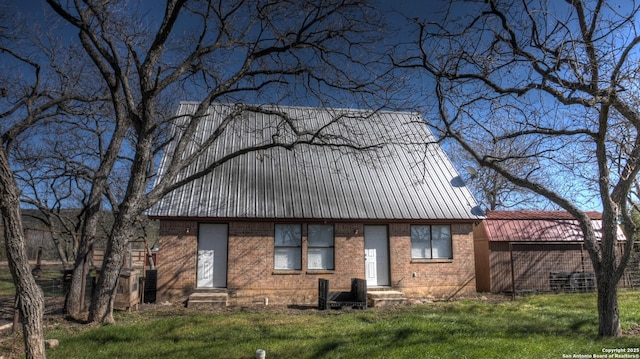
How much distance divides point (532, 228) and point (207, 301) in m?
13.1

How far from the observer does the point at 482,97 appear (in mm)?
9328

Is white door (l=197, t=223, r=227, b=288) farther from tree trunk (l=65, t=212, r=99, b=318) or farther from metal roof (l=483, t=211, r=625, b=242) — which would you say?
metal roof (l=483, t=211, r=625, b=242)

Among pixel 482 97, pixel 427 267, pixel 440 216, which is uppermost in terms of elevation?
pixel 482 97

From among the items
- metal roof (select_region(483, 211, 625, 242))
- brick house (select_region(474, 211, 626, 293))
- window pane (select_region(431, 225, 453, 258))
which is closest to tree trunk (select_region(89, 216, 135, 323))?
window pane (select_region(431, 225, 453, 258))

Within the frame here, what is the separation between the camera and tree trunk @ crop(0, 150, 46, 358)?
629 centimetres

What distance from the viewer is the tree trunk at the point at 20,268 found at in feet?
20.6

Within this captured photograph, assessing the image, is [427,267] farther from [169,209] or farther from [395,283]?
[169,209]

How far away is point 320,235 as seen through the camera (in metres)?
16.7

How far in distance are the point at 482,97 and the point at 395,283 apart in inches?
353

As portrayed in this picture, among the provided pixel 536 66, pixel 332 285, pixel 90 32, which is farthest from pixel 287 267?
pixel 536 66

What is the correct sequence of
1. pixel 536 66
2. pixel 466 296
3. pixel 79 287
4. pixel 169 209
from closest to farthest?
pixel 536 66, pixel 79 287, pixel 169 209, pixel 466 296

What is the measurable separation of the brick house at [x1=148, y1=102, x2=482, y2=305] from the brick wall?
3 cm

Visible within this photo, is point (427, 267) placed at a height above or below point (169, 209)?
below

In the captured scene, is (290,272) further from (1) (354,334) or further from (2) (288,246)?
(1) (354,334)
